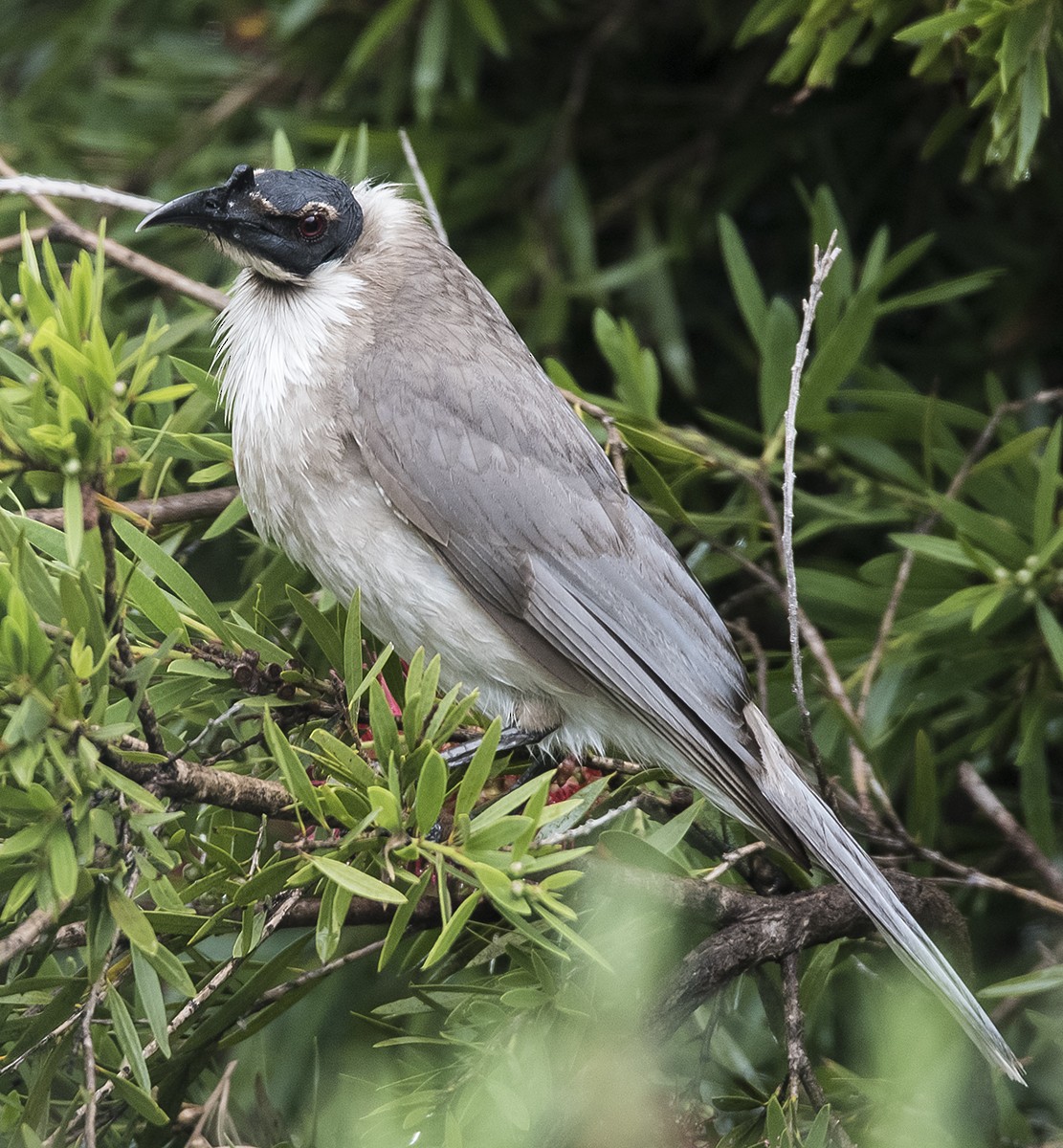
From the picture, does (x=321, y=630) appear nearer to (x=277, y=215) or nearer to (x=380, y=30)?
(x=277, y=215)

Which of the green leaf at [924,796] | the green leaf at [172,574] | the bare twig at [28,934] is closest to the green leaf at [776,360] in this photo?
the green leaf at [924,796]

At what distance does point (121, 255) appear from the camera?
9.04 ft

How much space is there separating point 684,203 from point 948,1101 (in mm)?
2347

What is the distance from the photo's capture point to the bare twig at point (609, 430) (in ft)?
8.52

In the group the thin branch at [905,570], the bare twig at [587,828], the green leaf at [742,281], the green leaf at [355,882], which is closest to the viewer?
the green leaf at [355,882]

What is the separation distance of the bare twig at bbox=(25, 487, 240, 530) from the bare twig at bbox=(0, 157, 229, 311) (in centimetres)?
42

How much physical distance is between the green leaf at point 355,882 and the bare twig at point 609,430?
1165 millimetres

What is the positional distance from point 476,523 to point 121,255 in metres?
0.98

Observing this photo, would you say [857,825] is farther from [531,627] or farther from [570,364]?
[570,364]

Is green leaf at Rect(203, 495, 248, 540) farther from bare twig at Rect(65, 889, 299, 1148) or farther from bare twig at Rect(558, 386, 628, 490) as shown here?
bare twig at Rect(65, 889, 299, 1148)

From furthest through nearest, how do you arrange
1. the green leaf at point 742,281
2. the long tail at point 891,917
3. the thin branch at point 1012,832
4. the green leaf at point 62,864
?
the green leaf at point 742,281, the thin branch at point 1012,832, the long tail at point 891,917, the green leaf at point 62,864

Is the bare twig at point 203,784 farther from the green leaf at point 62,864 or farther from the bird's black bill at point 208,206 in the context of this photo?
the bird's black bill at point 208,206

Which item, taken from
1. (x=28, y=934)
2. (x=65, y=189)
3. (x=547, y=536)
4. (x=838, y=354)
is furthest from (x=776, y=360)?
(x=28, y=934)

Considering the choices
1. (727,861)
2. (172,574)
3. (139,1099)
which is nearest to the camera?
(139,1099)
